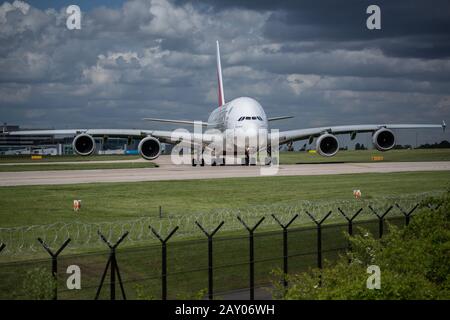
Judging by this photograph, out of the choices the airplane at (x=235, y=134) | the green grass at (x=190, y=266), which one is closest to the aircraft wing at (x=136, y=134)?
the airplane at (x=235, y=134)

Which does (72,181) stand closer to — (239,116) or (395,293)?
(239,116)

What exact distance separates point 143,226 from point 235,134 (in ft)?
109

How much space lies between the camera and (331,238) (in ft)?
57.9

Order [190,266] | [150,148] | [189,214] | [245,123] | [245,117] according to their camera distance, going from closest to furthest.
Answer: [190,266] < [189,214] < [245,123] < [245,117] < [150,148]

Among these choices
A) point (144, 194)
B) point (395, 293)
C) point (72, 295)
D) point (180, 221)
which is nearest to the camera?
point (395, 293)

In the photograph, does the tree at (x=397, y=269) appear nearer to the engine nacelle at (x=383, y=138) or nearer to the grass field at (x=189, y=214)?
the grass field at (x=189, y=214)

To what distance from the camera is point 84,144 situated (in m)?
59.3

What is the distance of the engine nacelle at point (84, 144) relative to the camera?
58781 millimetres

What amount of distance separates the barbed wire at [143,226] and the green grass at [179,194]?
206 cm

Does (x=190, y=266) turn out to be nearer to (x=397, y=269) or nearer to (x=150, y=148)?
(x=397, y=269)

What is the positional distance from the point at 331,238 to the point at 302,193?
1712 cm

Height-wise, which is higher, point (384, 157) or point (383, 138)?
point (383, 138)

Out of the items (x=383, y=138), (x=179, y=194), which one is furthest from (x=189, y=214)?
(x=383, y=138)

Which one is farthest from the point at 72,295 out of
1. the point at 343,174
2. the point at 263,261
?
the point at 343,174
